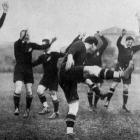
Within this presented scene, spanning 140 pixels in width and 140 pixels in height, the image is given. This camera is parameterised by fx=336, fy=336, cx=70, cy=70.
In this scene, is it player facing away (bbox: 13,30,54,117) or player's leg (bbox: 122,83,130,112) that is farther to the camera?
player's leg (bbox: 122,83,130,112)

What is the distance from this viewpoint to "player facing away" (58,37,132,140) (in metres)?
3.89

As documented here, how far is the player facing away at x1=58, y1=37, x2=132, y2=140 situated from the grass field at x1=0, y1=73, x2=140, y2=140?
284 millimetres

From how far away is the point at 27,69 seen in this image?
5027 mm

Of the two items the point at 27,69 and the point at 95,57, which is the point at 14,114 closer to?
the point at 27,69

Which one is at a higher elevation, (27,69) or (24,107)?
(27,69)

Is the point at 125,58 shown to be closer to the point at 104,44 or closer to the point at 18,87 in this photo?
the point at 104,44

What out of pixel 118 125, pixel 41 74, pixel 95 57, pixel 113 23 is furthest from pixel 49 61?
pixel 118 125

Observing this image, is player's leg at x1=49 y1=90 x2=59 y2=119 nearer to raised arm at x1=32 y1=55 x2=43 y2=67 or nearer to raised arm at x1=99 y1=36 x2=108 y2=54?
raised arm at x1=32 y1=55 x2=43 y2=67

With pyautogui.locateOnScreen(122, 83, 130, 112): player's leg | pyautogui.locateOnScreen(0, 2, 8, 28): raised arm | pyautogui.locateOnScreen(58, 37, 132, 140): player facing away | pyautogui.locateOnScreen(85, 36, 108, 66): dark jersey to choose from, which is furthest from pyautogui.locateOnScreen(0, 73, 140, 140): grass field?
pyautogui.locateOnScreen(0, 2, 8, 28): raised arm

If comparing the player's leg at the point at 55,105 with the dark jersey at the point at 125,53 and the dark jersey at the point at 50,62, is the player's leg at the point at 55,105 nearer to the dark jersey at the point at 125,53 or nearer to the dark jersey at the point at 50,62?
the dark jersey at the point at 50,62

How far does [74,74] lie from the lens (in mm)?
4023

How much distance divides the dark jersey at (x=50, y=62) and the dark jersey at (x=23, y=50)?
0.58 ft

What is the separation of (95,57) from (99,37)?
12.0 inches

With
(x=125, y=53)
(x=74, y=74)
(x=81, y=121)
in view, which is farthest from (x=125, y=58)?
(x=74, y=74)
